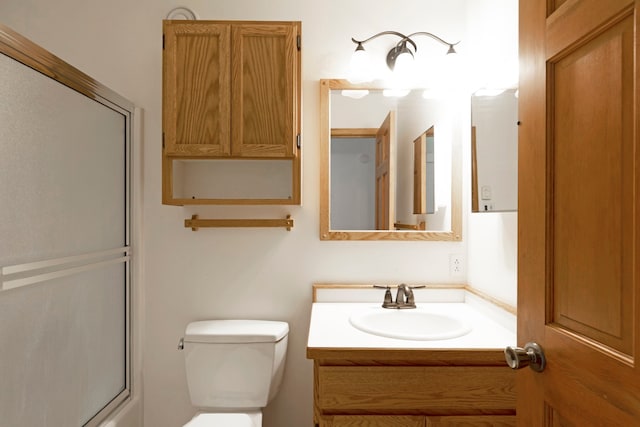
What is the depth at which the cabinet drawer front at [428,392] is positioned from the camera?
1.25 meters

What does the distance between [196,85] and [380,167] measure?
909mm

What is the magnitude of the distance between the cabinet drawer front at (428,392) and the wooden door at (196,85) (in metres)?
1.07

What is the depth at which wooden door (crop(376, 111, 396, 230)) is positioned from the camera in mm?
1836

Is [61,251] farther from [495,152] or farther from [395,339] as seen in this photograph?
[495,152]

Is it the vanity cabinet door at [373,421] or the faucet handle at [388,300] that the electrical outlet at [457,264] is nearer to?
the faucet handle at [388,300]

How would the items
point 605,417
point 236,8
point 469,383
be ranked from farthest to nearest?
point 236,8 → point 469,383 → point 605,417

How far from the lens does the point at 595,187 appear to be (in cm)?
68

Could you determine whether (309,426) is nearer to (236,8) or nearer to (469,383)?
(469,383)

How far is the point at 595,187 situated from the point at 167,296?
5.87 feet

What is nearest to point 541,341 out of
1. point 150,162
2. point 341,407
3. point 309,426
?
point 341,407

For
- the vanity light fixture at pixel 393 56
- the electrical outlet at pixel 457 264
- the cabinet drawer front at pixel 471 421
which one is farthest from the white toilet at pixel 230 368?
the vanity light fixture at pixel 393 56

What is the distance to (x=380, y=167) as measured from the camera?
1.84m

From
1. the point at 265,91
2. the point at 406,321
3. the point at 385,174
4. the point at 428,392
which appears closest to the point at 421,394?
the point at 428,392

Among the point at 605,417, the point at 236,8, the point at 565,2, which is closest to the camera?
the point at 605,417
